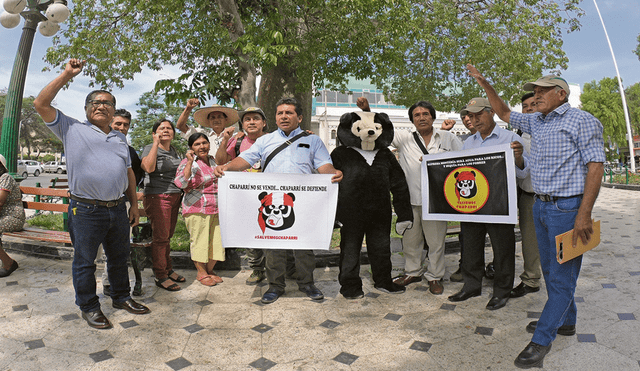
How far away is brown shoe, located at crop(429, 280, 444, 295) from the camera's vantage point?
4.31m

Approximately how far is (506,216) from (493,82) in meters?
12.2

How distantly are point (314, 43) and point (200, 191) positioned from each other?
154 inches

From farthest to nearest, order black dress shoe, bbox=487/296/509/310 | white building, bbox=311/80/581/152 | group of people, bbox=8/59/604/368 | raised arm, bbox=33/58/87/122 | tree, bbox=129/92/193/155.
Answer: white building, bbox=311/80/581/152 < tree, bbox=129/92/193/155 < black dress shoe, bbox=487/296/509/310 < raised arm, bbox=33/58/87/122 < group of people, bbox=8/59/604/368

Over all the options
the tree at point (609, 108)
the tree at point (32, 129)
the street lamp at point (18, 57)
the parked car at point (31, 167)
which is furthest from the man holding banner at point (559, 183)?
the tree at point (32, 129)

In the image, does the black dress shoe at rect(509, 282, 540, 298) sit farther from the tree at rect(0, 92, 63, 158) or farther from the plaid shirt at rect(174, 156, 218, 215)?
the tree at rect(0, 92, 63, 158)

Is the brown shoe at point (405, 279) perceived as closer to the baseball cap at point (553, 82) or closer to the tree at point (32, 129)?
the baseball cap at point (553, 82)

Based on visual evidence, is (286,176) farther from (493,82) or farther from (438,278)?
(493,82)

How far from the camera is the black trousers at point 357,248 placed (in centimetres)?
421

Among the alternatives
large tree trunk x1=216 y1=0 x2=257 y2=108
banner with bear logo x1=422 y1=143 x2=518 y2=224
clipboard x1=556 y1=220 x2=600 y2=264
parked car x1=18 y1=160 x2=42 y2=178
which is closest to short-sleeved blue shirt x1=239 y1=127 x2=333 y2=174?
banner with bear logo x1=422 y1=143 x2=518 y2=224

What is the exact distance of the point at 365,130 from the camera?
4.11 metres

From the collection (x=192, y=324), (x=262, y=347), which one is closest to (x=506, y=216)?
(x=262, y=347)

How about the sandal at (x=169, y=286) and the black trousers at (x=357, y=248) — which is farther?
the sandal at (x=169, y=286)

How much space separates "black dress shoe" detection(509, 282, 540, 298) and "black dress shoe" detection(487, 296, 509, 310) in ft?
0.85

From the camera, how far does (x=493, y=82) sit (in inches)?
568
